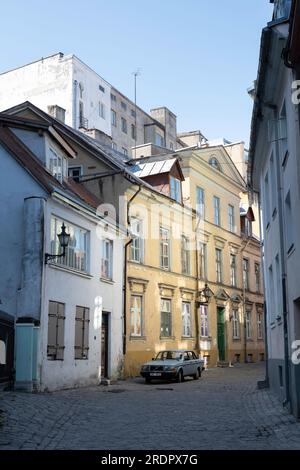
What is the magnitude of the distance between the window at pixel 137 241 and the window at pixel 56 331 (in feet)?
24.5

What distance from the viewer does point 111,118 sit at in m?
57.6

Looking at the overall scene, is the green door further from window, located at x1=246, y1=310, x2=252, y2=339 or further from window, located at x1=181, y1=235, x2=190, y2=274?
window, located at x1=181, y1=235, x2=190, y2=274

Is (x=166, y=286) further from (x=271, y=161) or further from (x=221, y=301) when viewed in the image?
(x=271, y=161)

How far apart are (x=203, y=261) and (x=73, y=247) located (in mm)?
13719

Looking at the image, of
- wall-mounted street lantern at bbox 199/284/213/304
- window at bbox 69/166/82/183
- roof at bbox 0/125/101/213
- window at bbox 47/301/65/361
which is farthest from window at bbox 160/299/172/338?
roof at bbox 0/125/101/213

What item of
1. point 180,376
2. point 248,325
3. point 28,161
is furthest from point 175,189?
point 248,325

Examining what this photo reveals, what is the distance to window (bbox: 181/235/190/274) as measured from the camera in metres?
→ 30.2

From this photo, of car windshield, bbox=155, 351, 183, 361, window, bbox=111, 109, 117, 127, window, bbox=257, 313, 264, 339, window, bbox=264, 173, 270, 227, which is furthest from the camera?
window, bbox=111, 109, 117, 127

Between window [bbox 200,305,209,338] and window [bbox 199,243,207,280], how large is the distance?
172cm

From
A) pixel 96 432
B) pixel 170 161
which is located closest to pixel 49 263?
pixel 96 432

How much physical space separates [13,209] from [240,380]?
11.6m

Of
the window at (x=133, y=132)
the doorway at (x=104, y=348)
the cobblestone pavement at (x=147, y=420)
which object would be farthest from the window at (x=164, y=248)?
the window at (x=133, y=132)

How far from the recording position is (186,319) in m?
30.1

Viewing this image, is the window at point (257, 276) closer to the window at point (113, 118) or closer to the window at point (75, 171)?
the window at point (75, 171)
